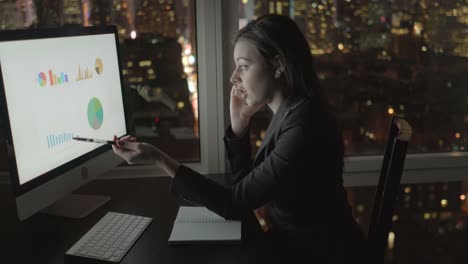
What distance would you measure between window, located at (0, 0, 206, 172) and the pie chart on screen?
21 cm

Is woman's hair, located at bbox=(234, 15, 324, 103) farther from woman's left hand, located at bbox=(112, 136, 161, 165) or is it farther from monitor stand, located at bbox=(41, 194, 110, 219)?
monitor stand, located at bbox=(41, 194, 110, 219)

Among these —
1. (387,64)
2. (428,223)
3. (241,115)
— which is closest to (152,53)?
(241,115)

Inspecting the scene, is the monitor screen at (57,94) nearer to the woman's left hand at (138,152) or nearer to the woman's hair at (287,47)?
the woman's left hand at (138,152)

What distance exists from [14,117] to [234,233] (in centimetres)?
63

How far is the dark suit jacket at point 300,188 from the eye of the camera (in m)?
1.22

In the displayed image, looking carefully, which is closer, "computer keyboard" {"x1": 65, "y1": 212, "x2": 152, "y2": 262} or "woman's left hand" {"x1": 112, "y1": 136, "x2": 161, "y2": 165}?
"computer keyboard" {"x1": 65, "y1": 212, "x2": 152, "y2": 262}

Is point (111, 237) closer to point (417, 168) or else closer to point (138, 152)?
point (138, 152)

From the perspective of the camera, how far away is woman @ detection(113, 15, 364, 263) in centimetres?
123

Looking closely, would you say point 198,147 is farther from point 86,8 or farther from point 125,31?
point 86,8

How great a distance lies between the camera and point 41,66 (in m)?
1.26

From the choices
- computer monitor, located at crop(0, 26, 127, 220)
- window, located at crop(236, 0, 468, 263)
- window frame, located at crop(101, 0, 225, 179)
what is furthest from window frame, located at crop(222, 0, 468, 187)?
computer monitor, located at crop(0, 26, 127, 220)

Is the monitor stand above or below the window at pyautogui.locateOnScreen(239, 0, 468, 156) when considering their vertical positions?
below

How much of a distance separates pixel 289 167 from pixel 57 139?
646mm

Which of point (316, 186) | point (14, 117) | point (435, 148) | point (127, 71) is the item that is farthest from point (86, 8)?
point (435, 148)
